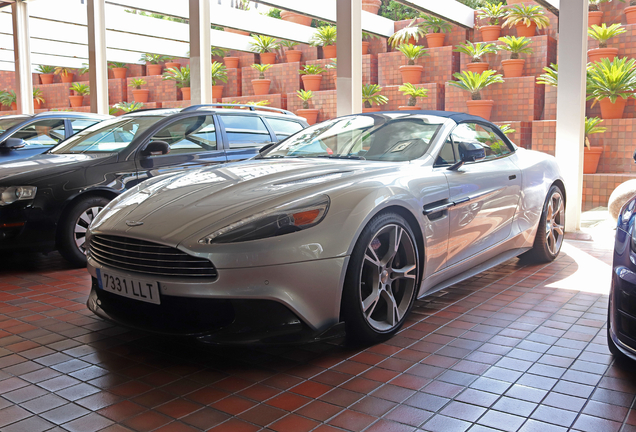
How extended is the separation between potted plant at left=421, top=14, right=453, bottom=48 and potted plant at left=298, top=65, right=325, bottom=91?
304 centimetres

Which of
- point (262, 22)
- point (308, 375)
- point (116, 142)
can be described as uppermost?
point (262, 22)

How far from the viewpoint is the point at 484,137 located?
4273 millimetres

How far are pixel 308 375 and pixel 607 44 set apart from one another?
35.3 ft

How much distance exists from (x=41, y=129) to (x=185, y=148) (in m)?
2.92

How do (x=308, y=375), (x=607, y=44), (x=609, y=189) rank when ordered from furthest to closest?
(x=607, y=44) → (x=609, y=189) → (x=308, y=375)

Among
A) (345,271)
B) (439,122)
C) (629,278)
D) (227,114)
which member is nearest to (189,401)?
(345,271)

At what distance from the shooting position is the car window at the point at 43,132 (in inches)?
281

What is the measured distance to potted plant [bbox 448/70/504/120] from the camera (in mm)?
11371

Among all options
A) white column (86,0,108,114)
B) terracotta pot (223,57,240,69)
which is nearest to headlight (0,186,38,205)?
white column (86,0,108,114)

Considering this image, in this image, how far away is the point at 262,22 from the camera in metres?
13.5

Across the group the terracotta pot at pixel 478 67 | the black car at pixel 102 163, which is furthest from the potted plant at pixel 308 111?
the black car at pixel 102 163

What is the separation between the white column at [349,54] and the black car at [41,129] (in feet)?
10.1

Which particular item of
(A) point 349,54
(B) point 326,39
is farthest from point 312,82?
(A) point 349,54

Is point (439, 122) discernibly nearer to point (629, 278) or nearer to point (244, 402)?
point (629, 278)
